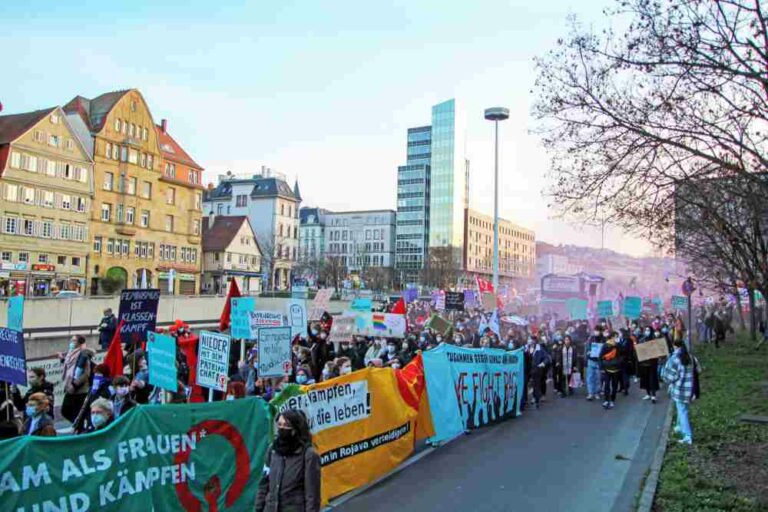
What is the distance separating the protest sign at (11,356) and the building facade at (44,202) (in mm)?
44481

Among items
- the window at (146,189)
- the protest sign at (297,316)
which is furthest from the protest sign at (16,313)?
the window at (146,189)

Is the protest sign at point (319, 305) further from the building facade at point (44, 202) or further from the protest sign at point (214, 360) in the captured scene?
the building facade at point (44, 202)

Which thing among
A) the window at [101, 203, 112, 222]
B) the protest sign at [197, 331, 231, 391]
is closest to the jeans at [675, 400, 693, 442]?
the protest sign at [197, 331, 231, 391]

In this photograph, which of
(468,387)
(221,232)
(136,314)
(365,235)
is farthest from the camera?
(365,235)

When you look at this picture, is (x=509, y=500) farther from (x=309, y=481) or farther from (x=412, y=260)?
(x=412, y=260)

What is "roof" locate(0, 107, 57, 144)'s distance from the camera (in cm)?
5206

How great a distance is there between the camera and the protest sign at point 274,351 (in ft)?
36.5

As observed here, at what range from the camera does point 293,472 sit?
5.14 metres

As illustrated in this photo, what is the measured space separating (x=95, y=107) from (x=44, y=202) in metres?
12.9

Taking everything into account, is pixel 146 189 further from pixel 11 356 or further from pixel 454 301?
pixel 11 356

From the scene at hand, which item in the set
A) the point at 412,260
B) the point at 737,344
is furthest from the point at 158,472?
the point at 412,260

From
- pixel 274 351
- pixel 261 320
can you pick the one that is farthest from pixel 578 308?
pixel 274 351

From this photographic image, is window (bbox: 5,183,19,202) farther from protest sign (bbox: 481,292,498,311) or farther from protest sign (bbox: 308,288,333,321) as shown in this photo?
protest sign (bbox: 481,292,498,311)

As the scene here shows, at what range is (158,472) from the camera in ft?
21.0
